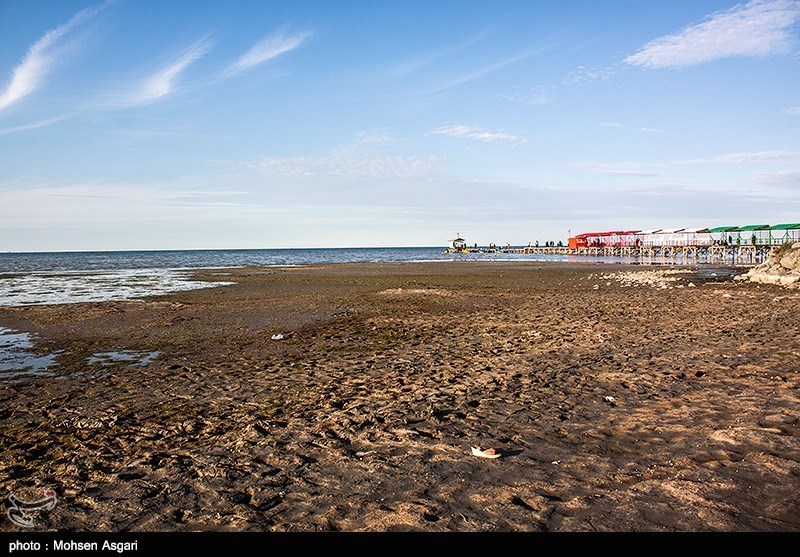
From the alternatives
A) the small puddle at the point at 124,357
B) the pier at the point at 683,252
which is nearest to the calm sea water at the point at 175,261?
the pier at the point at 683,252

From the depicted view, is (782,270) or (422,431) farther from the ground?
(782,270)

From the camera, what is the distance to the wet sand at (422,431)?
4.36 meters

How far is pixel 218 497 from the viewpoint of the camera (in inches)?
185

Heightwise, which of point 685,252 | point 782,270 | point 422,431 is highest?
point 685,252

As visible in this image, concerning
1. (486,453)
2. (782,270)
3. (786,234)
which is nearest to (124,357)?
(486,453)

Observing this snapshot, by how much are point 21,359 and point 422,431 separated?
10189 millimetres

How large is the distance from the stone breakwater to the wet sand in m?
12.9

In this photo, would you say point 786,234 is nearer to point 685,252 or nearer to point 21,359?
point 685,252

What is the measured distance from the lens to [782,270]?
2523 centimetres

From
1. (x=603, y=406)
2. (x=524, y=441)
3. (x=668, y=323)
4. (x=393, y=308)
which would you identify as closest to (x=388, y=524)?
(x=524, y=441)

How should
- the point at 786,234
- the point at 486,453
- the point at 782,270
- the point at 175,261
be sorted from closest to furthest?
the point at 486,453, the point at 782,270, the point at 786,234, the point at 175,261

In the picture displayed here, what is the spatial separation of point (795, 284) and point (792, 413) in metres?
21.3

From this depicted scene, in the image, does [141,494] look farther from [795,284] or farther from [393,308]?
[795,284]
